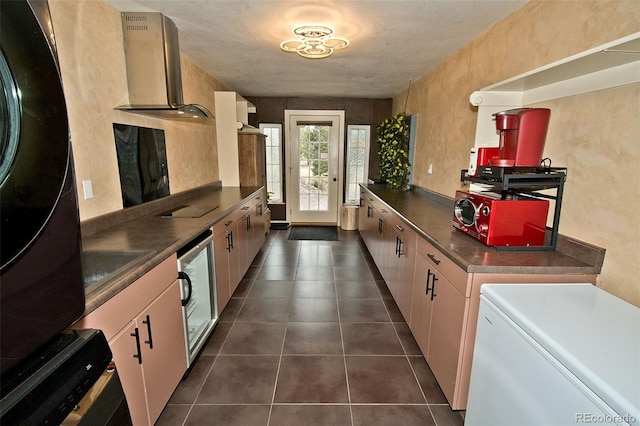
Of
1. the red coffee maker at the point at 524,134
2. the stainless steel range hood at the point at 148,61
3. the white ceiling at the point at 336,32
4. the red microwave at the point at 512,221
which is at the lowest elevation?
the red microwave at the point at 512,221

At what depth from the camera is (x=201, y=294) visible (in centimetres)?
233

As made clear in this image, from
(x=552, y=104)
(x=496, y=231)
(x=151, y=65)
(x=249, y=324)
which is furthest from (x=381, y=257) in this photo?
(x=151, y=65)

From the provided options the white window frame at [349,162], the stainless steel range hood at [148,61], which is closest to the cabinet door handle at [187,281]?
the stainless steel range hood at [148,61]

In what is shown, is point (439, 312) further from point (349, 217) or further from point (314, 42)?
point (349, 217)

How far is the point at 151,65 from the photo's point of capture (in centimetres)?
218

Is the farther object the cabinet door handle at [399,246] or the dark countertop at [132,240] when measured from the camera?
the cabinet door handle at [399,246]

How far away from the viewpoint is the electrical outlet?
180 centimetres

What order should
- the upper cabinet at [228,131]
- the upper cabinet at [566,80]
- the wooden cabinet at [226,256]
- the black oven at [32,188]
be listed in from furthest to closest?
the upper cabinet at [228,131] < the wooden cabinet at [226,256] < the upper cabinet at [566,80] < the black oven at [32,188]

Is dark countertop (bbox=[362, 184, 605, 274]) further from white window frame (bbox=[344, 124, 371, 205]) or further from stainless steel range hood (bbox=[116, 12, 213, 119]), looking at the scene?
white window frame (bbox=[344, 124, 371, 205])

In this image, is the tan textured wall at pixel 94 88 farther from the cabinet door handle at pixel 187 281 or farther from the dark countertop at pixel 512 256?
the dark countertop at pixel 512 256

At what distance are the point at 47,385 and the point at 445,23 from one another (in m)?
2.79

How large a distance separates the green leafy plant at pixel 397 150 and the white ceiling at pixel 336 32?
60 centimetres

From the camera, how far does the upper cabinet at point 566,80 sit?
46.4 inches

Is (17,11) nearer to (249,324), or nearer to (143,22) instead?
(143,22)
